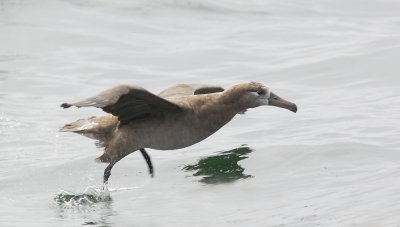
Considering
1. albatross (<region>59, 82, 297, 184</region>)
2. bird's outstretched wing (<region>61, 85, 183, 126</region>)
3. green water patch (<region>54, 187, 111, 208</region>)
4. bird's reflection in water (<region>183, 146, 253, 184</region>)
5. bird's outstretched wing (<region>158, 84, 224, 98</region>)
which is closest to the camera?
bird's outstretched wing (<region>61, 85, 183, 126</region>)

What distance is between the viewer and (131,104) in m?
10.5

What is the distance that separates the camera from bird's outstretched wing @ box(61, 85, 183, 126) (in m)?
9.70

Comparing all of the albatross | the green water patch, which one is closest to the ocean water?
the green water patch

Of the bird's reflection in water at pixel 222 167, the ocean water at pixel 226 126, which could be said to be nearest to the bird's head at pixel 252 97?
the ocean water at pixel 226 126

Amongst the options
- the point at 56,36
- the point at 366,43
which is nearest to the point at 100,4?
the point at 56,36

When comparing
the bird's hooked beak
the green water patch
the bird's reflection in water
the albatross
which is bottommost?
the green water patch

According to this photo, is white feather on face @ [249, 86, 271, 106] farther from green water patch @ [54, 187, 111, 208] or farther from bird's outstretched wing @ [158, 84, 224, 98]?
green water patch @ [54, 187, 111, 208]

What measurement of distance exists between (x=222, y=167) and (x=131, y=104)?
190 cm

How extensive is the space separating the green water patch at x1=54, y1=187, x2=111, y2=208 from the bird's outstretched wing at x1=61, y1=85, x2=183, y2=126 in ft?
2.46

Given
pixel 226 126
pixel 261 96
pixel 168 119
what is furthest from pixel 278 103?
pixel 226 126

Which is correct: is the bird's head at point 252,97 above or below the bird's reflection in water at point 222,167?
above

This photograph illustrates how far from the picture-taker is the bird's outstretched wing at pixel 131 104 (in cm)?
970

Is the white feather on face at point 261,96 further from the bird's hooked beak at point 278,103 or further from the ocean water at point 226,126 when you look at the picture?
the ocean water at point 226,126

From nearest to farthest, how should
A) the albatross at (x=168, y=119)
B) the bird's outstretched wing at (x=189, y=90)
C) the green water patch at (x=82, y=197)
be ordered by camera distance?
1. the albatross at (x=168, y=119)
2. the green water patch at (x=82, y=197)
3. the bird's outstretched wing at (x=189, y=90)
